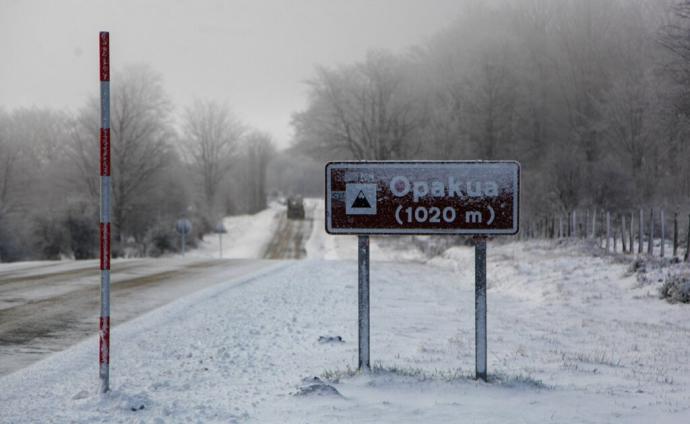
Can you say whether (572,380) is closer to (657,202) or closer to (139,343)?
(139,343)

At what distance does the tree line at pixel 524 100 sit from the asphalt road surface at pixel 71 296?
2917cm

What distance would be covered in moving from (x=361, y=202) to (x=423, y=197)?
535mm

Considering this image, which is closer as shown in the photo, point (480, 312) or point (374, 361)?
point (480, 312)

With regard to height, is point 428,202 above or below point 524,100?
below

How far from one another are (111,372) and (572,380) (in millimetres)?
4198

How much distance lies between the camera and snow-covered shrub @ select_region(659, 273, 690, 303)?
1206 cm

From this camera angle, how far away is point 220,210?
77688 millimetres

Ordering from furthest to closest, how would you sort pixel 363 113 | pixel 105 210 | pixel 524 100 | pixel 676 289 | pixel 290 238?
pixel 363 113, pixel 290 238, pixel 524 100, pixel 676 289, pixel 105 210

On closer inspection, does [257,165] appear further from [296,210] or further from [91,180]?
[91,180]

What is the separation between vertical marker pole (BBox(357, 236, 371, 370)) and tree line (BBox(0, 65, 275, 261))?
111 ft

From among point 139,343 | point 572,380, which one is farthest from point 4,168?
point 572,380

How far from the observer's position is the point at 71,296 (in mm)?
11492

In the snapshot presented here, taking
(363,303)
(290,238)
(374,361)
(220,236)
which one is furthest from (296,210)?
(363,303)

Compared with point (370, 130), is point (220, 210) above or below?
below
